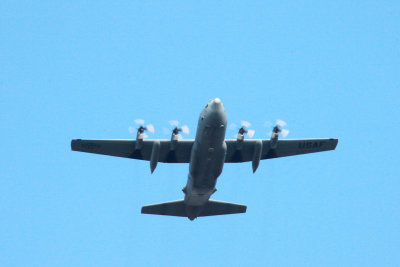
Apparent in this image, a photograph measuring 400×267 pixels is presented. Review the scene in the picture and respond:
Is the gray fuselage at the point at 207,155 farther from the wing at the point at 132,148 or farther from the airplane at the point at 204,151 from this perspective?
the wing at the point at 132,148

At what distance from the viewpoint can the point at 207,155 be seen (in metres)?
55.7

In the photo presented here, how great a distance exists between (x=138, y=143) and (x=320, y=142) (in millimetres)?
16028

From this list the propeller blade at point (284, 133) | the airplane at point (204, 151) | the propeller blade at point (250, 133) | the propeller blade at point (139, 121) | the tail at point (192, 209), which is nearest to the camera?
the airplane at point (204, 151)

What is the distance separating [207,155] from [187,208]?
329 inches

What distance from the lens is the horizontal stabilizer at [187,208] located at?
62188 mm

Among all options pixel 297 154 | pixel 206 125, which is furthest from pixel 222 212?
pixel 206 125

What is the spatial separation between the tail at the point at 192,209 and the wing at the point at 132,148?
13.7ft

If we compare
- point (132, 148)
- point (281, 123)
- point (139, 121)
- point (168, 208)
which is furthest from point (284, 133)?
point (132, 148)

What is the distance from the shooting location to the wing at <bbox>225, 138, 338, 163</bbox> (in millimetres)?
61844

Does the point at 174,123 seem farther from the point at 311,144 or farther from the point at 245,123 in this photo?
the point at 311,144

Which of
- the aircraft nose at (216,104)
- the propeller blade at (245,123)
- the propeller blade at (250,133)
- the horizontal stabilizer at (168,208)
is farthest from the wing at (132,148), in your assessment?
the aircraft nose at (216,104)

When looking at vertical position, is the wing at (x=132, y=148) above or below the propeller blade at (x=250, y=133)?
below

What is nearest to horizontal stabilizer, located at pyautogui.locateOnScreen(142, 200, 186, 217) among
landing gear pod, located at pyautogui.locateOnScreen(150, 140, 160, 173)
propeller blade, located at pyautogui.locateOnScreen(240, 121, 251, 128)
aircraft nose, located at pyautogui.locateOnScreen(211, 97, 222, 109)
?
landing gear pod, located at pyautogui.locateOnScreen(150, 140, 160, 173)

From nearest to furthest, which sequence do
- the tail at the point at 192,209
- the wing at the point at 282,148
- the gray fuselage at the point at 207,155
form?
the gray fuselage at the point at 207,155 → the wing at the point at 282,148 → the tail at the point at 192,209
